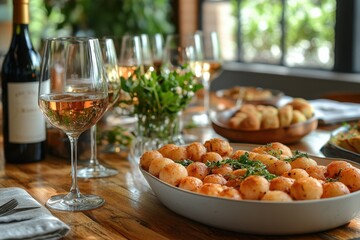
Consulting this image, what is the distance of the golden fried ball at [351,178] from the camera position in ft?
3.08

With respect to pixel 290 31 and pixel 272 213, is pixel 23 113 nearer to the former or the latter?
pixel 272 213

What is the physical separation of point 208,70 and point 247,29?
3702 mm

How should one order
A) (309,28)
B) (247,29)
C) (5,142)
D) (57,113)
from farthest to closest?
1. (247,29)
2. (309,28)
3. (5,142)
4. (57,113)

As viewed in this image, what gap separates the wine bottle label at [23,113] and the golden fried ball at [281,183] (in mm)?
735

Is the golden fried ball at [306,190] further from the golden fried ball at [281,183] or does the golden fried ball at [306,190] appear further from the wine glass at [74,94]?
the wine glass at [74,94]

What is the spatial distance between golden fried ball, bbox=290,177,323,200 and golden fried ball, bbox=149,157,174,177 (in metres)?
0.25

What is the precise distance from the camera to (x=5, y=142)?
1482 millimetres

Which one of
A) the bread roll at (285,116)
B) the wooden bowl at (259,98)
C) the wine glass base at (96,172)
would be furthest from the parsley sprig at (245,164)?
the wooden bowl at (259,98)

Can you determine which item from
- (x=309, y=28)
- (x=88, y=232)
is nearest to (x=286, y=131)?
(x=88, y=232)

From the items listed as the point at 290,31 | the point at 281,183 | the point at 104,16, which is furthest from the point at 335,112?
the point at 104,16

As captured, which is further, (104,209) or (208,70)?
(208,70)

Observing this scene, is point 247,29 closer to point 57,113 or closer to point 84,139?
point 84,139

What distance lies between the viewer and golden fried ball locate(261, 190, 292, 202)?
34.4 inches

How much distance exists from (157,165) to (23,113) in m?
0.53
